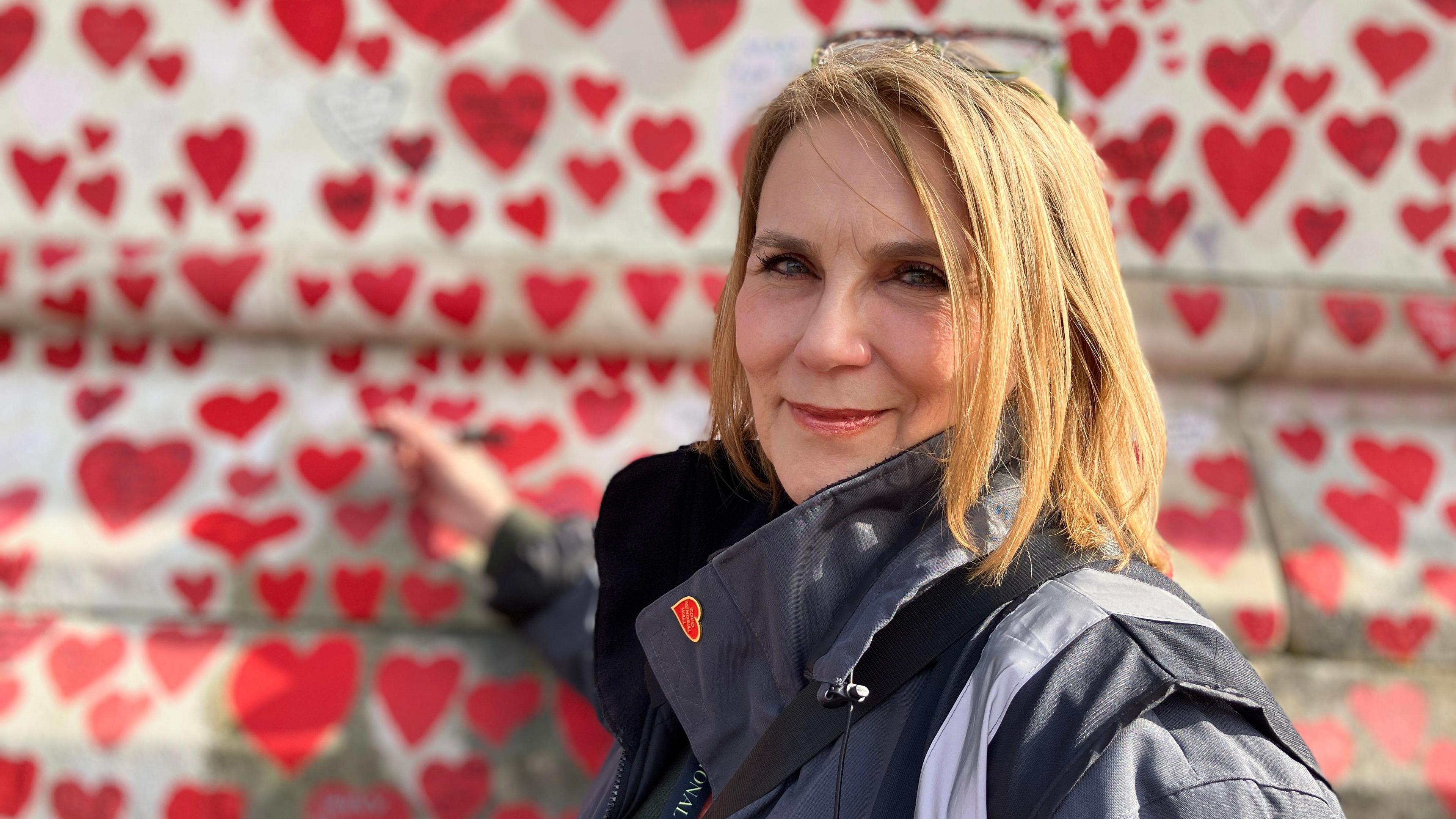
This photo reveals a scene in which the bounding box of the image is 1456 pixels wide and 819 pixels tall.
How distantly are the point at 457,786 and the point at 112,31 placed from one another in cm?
152

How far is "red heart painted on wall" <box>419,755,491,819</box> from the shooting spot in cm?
180

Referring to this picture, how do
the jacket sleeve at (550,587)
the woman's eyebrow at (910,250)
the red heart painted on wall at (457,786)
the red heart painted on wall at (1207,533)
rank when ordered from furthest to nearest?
the red heart painted on wall at (1207,533) < the red heart painted on wall at (457,786) < the jacket sleeve at (550,587) < the woman's eyebrow at (910,250)

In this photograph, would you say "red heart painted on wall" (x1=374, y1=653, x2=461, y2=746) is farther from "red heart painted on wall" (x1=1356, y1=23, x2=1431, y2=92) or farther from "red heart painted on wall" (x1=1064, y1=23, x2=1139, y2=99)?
"red heart painted on wall" (x1=1356, y1=23, x2=1431, y2=92)

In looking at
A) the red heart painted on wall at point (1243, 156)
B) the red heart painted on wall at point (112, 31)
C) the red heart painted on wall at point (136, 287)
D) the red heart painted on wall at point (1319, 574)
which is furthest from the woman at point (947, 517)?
the red heart painted on wall at point (112, 31)

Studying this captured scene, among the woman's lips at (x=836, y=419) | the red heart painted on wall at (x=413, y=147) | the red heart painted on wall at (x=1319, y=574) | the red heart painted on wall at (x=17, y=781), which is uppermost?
the red heart painted on wall at (x=413, y=147)

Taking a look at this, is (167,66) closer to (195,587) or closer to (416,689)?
(195,587)

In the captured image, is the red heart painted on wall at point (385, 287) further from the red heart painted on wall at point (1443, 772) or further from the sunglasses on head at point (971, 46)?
the red heart painted on wall at point (1443, 772)

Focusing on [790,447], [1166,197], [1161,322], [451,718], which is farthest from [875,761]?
[1166,197]

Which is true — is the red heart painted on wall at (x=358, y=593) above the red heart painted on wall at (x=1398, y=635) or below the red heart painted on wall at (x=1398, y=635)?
above

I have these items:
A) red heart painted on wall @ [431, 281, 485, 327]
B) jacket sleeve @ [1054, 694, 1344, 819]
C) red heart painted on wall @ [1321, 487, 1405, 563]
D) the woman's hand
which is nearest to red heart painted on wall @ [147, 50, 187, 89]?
red heart painted on wall @ [431, 281, 485, 327]

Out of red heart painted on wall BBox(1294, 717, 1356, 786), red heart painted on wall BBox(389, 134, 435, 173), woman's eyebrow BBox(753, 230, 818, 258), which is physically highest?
red heart painted on wall BBox(389, 134, 435, 173)

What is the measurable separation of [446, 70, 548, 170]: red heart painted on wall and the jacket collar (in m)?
1.22

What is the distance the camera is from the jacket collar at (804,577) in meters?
0.98

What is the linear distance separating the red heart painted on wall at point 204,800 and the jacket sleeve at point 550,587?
0.54m
